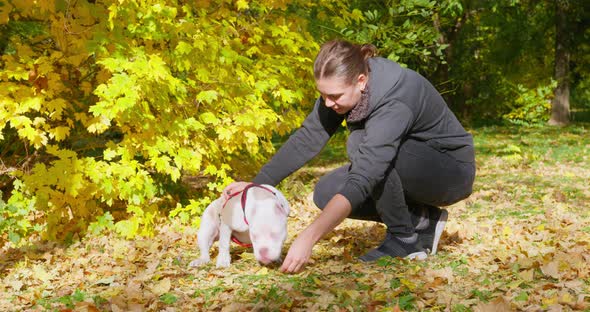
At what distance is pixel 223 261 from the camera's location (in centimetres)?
369

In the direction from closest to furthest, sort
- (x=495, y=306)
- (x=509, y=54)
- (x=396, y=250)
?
(x=495, y=306) → (x=396, y=250) → (x=509, y=54)

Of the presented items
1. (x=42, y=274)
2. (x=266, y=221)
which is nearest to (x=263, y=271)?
(x=266, y=221)

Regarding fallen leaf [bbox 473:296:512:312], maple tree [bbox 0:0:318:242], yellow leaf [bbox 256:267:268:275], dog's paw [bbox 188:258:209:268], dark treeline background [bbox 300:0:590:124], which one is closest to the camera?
fallen leaf [bbox 473:296:512:312]

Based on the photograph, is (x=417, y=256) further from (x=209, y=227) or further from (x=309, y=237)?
(x=209, y=227)

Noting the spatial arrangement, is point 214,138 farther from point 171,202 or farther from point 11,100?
point 11,100

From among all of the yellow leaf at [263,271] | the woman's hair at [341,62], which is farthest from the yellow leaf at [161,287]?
the woman's hair at [341,62]

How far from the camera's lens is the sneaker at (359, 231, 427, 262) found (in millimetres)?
3734

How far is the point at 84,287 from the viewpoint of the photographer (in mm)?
3648

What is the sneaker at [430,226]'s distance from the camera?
3.89 m

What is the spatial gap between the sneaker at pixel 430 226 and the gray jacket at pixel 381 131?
0.42m

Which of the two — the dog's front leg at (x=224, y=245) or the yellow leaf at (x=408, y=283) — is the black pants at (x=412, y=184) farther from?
the dog's front leg at (x=224, y=245)

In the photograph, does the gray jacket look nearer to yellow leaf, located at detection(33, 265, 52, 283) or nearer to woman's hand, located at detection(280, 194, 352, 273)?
woman's hand, located at detection(280, 194, 352, 273)

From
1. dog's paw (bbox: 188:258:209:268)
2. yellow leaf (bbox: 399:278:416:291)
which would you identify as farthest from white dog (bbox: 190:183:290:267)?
yellow leaf (bbox: 399:278:416:291)

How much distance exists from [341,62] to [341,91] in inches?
6.2
